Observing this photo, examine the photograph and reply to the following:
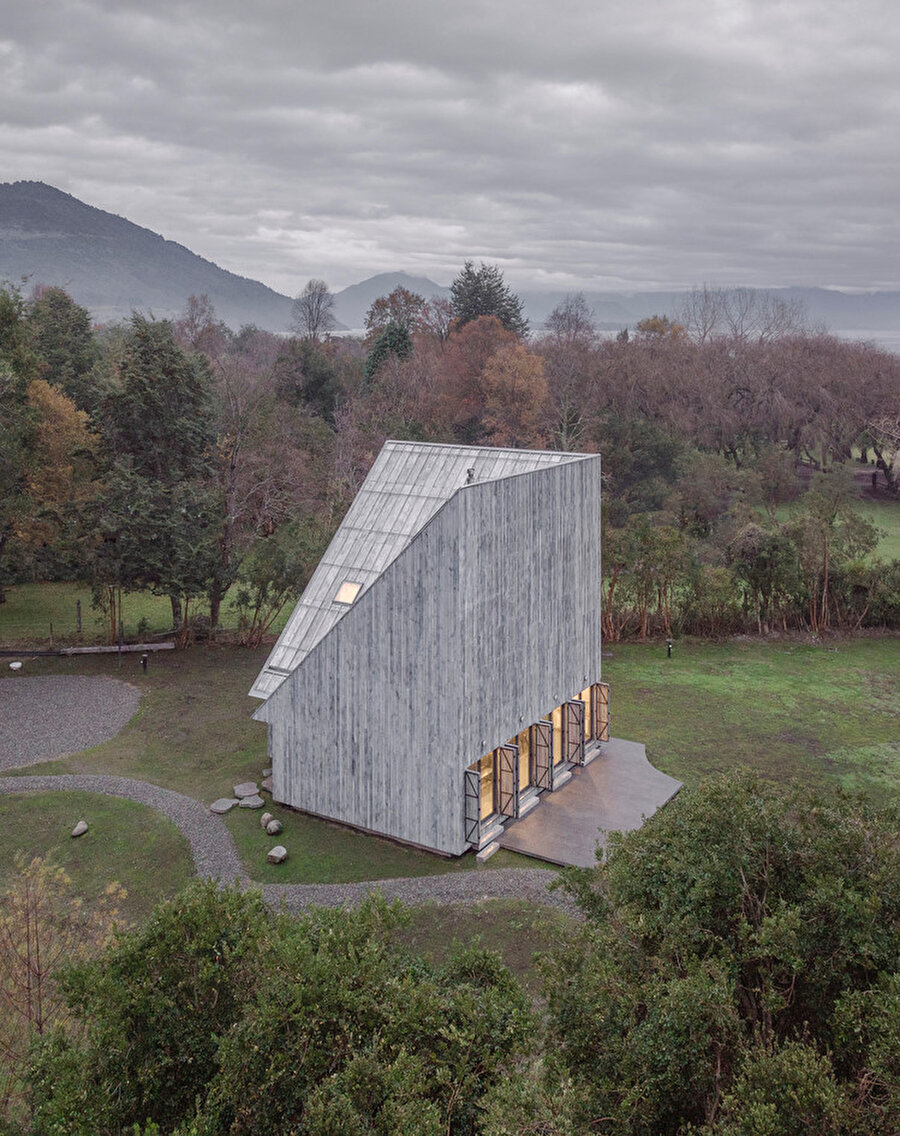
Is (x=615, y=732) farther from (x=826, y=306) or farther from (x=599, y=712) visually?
(x=826, y=306)

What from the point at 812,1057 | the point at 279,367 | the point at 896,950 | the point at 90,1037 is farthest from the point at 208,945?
the point at 279,367

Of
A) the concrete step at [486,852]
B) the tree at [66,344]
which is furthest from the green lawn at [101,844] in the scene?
the tree at [66,344]

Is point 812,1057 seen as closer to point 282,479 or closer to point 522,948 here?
point 522,948

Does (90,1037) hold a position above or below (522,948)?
above

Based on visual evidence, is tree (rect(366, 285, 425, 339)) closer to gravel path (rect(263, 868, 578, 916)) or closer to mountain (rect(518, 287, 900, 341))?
gravel path (rect(263, 868, 578, 916))

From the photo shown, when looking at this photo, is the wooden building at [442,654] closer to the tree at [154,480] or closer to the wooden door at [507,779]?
the wooden door at [507,779]

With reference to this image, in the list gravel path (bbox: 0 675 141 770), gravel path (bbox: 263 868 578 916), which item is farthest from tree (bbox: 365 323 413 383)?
gravel path (bbox: 263 868 578 916)
